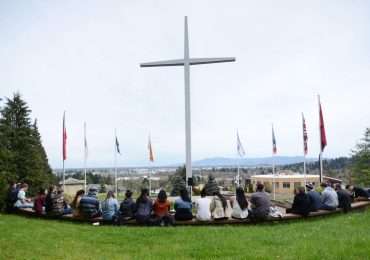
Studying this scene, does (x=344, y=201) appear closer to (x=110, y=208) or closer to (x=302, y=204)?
(x=302, y=204)

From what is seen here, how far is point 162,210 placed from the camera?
1095cm

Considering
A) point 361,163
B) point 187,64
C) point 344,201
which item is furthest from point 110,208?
point 361,163

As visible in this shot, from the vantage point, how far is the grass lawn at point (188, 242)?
6.66 meters

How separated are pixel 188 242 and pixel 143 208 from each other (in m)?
3.44

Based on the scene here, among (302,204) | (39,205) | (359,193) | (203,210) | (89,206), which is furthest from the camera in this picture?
(359,193)

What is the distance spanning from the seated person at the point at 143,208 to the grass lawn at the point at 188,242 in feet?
3.25

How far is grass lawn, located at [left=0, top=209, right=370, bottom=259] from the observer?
21.9ft

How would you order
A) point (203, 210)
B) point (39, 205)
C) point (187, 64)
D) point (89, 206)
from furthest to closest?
1. point (187, 64)
2. point (39, 205)
3. point (89, 206)
4. point (203, 210)

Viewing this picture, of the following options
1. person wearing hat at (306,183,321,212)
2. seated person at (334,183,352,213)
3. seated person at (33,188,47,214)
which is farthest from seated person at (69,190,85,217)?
seated person at (334,183,352,213)

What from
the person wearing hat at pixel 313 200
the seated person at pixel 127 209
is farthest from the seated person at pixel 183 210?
the person wearing hat at pixel 313 200

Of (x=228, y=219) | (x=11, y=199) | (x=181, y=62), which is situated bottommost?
(x=228, y=219)

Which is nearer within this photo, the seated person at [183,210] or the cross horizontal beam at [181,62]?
the seated person at [183,210]

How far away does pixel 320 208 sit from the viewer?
40.9 feet

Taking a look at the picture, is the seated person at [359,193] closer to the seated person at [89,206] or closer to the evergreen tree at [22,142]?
the seated person at [89,206]
